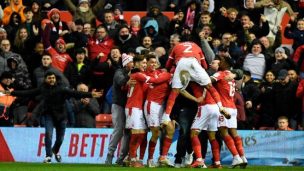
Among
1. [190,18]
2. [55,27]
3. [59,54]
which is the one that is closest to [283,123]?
[190,18]

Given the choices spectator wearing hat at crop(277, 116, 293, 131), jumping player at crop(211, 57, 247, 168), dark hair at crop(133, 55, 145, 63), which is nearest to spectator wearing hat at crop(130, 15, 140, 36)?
spectator wearing hat at crop(277, 116, 293, 131)

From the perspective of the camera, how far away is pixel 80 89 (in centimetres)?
2838

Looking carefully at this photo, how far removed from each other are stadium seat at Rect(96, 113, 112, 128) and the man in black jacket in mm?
1995

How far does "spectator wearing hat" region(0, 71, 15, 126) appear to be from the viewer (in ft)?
92.7

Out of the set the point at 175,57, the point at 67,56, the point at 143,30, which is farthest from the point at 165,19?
the point at 175,57

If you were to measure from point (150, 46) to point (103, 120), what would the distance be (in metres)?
2.39

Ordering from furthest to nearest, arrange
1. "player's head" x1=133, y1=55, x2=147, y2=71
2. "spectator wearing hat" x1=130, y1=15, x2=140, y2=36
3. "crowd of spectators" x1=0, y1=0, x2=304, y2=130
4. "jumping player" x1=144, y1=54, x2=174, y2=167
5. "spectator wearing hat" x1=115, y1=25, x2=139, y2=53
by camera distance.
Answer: "spectator wearing hat" x1=130, y1=15, x2=140, y2=36 < "spectator wearing hat" x1=115, y1=25, x2=139, y2=53 < "crowd of spectators" x1=0, y1=0, x2=304, y2=130 < "player's head" x1=133, y1=55, x2=147, y2=71 < "jumping player" x1=144, y1=54, x2=174, y2=167

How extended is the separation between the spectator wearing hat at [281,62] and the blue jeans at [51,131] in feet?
18.6

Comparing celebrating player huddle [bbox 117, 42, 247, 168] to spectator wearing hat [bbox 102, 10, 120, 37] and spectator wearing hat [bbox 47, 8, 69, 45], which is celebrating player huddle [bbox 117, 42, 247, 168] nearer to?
spectator wearing hat [bbox 102, 10, 120, 37]

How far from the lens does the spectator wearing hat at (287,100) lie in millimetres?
27438

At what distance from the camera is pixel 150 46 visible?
2931 centimetres

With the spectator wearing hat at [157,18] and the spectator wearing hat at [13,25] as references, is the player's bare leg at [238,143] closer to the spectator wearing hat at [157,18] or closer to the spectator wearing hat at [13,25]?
the spectator wearing hat at [157,18]

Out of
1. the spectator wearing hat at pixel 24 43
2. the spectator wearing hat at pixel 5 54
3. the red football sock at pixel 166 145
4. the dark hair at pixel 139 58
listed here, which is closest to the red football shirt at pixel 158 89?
the dark hair at pixel 139 58

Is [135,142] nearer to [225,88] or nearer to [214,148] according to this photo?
[214,148]
